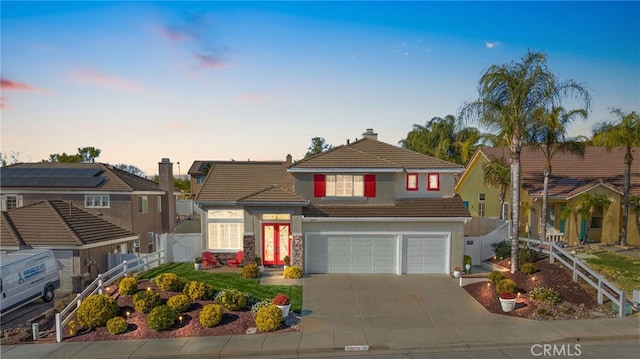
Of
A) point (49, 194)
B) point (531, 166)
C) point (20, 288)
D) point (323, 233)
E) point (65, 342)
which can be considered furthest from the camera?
point (531, 166)

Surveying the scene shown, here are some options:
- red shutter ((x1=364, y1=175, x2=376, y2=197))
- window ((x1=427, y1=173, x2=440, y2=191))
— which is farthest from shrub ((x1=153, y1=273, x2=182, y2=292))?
Result: window ((x1=427, y1=173, x2=440, y2=191))

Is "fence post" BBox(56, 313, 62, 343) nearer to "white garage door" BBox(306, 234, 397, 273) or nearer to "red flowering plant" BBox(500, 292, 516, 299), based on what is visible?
"white garage door" BBox(306, 234, 397, 273)

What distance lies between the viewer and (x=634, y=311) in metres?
14.4

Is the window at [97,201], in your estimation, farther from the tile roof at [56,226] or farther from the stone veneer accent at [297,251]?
the stone veneer accent at [297,251]

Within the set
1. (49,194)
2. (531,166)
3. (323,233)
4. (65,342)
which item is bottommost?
(65,342)

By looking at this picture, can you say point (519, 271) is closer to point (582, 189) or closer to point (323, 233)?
point (323, 233)

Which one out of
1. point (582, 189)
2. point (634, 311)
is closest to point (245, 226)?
point (634, 311)

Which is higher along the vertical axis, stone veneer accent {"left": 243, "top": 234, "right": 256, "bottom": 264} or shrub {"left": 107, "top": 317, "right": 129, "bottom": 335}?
stone veneer accent {"left": 243, "top": 234, "right": 256, "bottom": 264}

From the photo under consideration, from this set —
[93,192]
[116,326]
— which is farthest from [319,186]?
[93,192]

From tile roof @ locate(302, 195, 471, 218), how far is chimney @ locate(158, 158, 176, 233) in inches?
615

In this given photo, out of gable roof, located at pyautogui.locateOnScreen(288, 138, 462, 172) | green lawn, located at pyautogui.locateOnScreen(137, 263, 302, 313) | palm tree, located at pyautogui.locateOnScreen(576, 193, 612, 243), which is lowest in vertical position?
green lawn, located at pyautogui.locateOnScreen(137, 263, 302, 313)

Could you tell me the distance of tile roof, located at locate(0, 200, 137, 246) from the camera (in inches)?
820

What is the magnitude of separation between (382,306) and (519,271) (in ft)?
24.8

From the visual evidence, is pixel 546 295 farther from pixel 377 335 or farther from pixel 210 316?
pixel 210 316
